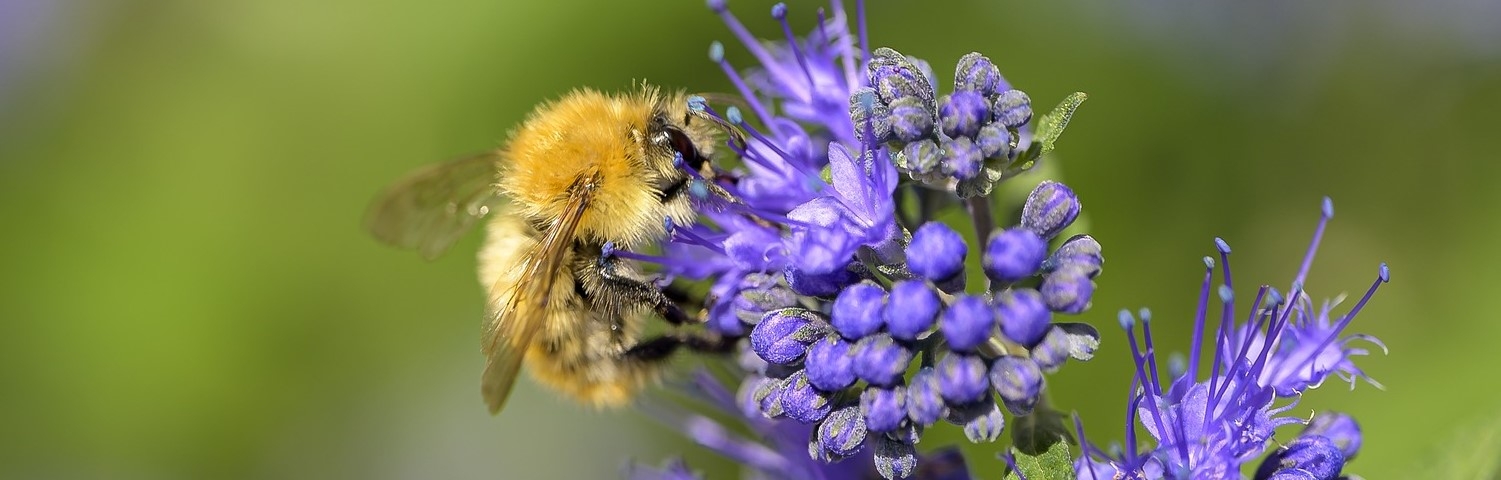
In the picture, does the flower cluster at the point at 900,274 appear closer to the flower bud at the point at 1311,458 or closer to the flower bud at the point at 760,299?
the flower bud at the point at 760,299

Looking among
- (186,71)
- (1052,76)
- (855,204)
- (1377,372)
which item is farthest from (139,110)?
(1377,372)

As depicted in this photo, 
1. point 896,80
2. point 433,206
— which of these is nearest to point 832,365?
point 896,80

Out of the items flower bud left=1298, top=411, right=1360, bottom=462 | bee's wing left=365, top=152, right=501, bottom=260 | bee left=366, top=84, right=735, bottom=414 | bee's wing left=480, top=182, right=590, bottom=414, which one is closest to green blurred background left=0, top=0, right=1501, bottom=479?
bee's wing left=365, top=152, right=501, bottom=260

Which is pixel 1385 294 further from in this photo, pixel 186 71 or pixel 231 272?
pixel 186 71

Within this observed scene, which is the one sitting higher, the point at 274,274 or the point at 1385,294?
the point at 1385,294

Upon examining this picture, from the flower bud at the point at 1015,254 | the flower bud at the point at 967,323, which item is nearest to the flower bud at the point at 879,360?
the flower bud at the point at 967,323

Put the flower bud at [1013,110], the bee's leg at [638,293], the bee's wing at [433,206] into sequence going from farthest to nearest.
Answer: the bee's wing at [433,206], the bee's leg at [638,293], the flower bud at [1013,110]
